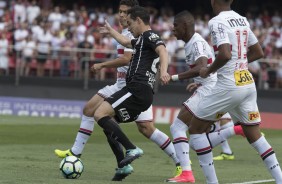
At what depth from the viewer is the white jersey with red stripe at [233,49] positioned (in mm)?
10164

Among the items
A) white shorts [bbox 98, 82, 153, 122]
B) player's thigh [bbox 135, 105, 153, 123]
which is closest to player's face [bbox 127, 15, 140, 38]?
white shorts [bbox 98, 82, 153, 122]

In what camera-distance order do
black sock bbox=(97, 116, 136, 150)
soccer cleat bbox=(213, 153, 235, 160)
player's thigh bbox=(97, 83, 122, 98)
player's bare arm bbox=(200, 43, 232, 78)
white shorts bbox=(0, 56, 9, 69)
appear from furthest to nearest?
1. white shorts bbox=(0, 56, 9, 69)
2. soccer cleat bbox=(213, 153, 235, 160)
3. player's thigh bbox=(97, 83, 122, 98)
4. black sock bbox=(97, 116, 136, 150)
5. player's bare arm bbox=(200, 43, 232, 78)

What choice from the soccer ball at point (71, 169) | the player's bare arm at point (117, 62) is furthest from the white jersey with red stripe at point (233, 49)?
the player's bare arm at point (117, 62)

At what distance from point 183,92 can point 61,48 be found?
4.83m

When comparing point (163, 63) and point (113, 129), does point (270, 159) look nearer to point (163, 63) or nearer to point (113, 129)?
point (163, 63)

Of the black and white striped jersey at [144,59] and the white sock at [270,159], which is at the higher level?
the black and white striped jersey at [144,59]

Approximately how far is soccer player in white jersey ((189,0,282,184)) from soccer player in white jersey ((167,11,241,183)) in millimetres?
1530

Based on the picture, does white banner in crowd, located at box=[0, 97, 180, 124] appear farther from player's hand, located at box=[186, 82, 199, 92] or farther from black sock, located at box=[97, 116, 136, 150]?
black sock, located at box=[97, 116, 136, 150]

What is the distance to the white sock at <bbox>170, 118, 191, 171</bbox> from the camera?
12211 millimetres

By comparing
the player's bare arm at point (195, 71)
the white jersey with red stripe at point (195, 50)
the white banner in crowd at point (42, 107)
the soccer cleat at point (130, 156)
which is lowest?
the white banner in crowd at point (42, 107)

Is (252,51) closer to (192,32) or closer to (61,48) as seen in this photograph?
(192,32)

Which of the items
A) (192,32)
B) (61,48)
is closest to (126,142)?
(192,32)

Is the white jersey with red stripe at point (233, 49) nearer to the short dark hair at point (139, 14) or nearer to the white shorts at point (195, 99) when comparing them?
the short dark hair at point (139, 14)

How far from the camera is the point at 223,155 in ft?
53.2
